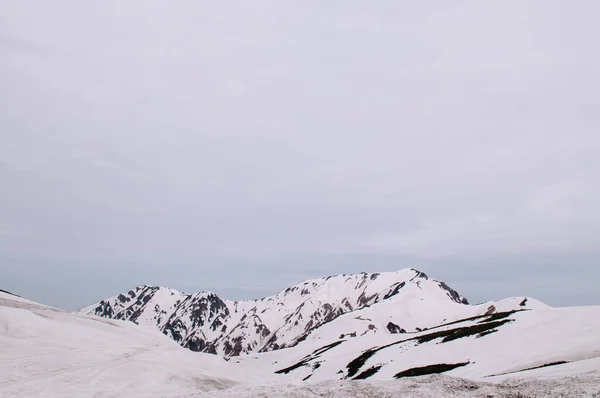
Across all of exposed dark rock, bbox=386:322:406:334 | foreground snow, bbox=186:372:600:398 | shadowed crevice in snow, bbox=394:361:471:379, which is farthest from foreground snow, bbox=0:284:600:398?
exposed dark rock, bbox=386:322:406:334

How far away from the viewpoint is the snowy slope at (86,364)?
1077 inches

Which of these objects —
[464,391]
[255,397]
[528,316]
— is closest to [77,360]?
[255,397]

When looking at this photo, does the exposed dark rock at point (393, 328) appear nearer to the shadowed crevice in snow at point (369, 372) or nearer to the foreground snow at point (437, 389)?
the shadowed crevice in snow at point (369, 372)

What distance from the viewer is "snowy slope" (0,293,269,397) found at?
27.3m

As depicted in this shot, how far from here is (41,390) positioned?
25.8 m

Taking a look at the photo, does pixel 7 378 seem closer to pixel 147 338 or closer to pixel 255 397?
pixel 255 397

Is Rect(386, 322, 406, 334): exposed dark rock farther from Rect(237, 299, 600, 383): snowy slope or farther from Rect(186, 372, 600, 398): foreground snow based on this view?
Rect(186, 372, 600, 398): foreground snow

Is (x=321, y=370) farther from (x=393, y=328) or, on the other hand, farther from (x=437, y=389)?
(x=393, y=328)

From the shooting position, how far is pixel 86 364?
33625 mm

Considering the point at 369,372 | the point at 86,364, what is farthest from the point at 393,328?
the point at 86,364

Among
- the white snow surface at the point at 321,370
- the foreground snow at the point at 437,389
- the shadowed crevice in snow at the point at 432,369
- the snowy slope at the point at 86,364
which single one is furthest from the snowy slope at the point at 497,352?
the snowy slope at the point at 86,364

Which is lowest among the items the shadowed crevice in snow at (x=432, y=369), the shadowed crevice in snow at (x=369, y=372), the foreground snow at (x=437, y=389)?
the shadowed crevice in snow at (x=369, y=372)

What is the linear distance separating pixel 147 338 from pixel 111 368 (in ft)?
82.3

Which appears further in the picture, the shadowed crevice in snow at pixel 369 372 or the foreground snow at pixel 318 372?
the shadowed crevice in snow at pixel 369 372
